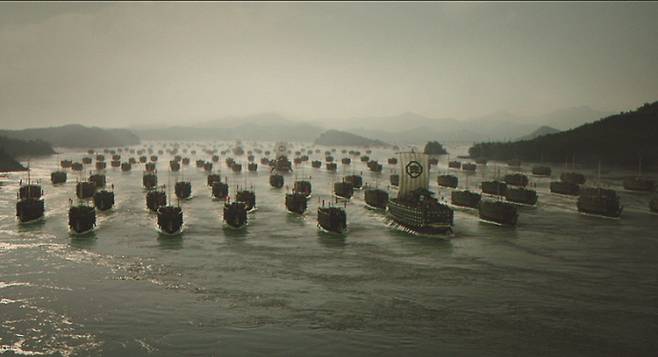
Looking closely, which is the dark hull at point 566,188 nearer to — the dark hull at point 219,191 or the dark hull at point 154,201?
the dark hull at point 219,191

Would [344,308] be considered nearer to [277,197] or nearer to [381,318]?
[381,318]

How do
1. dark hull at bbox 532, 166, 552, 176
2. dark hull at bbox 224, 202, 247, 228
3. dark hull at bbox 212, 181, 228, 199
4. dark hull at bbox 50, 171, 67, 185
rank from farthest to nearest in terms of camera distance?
dark hull at bbox 532, 166, 552, 176, dark hull at bbox 50, 171, 67, 185, dark hull at bbox 212, 181, 228, 199, dark hull at bbox 224, 202, 247, 228

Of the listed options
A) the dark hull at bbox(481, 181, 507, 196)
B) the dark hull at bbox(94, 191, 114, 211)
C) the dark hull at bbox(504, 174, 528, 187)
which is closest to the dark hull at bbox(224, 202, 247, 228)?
the dark hull at bbox(94, 191, 114, 211)

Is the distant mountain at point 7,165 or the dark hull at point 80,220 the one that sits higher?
the distant mountain at point 7,165

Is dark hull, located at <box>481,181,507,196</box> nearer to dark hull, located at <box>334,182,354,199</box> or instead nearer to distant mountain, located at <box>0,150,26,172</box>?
dark hull, located at <box>334,182,354,199</box>

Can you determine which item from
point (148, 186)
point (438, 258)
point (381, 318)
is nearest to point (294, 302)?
point (381, 318)

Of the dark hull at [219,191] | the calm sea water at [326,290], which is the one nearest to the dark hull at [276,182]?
the dark hull at [219,191]

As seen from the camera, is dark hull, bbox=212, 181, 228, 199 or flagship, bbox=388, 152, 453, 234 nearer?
flagship, bbox=388, 152, 453, 234
